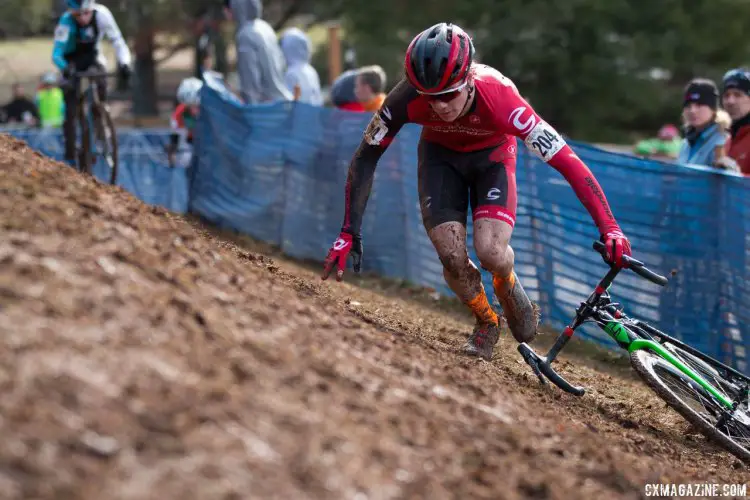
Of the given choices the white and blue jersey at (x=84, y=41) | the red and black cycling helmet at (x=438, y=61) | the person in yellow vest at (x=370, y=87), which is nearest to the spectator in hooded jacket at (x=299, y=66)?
the person in yellow vest at (x=370, y=87)

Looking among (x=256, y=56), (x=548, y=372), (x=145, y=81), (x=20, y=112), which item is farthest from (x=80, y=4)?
(x=145, y=81)

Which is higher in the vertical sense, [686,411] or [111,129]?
[111,129]

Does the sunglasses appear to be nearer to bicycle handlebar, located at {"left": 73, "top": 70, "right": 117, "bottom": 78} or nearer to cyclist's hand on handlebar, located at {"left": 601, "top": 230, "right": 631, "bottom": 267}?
cyclist's hand on handlebar, located at {"left": 601, "top": 230, "right": 631, "bottom": 267}

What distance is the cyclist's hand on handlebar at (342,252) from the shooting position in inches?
259

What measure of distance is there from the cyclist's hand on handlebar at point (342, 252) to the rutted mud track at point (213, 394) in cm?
70

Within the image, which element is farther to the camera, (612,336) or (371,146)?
(371,146)

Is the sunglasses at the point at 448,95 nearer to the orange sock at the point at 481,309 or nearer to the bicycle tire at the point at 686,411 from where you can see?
the orange sock at the point at 481,309

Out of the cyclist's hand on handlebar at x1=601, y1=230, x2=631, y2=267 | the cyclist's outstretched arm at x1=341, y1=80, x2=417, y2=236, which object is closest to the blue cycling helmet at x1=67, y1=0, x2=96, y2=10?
the cyclist's outstretched arm at x1=341, y1=80, x2=417, y2=236

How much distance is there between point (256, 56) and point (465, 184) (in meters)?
6.83

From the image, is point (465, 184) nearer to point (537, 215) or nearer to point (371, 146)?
point (371, 146)

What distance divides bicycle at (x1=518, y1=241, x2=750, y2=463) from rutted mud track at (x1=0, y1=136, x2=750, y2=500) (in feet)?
1.54

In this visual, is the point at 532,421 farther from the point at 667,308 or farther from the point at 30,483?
the point at 667,308

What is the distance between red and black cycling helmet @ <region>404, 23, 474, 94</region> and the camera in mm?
6145

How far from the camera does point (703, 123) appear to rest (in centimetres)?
917
